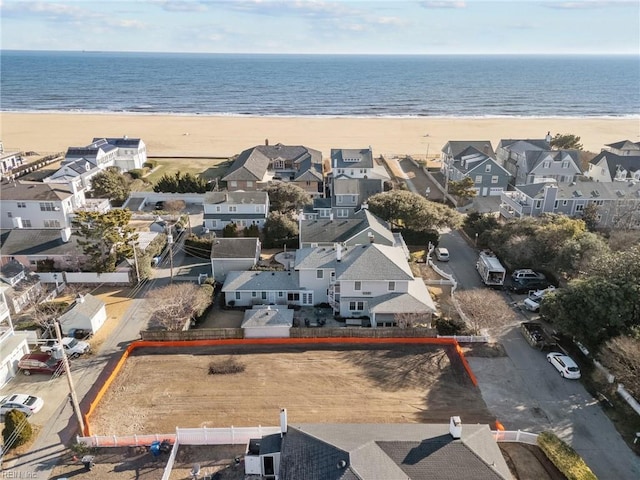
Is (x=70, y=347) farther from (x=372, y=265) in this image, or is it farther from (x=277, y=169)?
(x=277, y=169)

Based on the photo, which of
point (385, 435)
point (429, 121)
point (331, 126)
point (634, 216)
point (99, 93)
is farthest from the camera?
point (99, 93)

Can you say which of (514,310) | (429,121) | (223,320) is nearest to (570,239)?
(514,310)

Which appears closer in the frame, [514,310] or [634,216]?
[514,310]

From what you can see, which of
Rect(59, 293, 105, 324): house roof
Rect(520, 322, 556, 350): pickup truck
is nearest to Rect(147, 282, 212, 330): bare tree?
Rect(59, 293, 105, 324): house roof

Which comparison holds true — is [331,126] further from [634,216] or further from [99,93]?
[99,93]

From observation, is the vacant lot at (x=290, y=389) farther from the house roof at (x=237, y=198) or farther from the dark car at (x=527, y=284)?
the house roof at (x=237, y=198)

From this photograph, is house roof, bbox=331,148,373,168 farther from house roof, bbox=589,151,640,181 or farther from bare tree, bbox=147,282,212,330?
bare tree, bbox=147,282,212,330

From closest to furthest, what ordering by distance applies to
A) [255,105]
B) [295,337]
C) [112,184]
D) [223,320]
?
[295,337] → [223,320] → [112,184] → [255,105]
